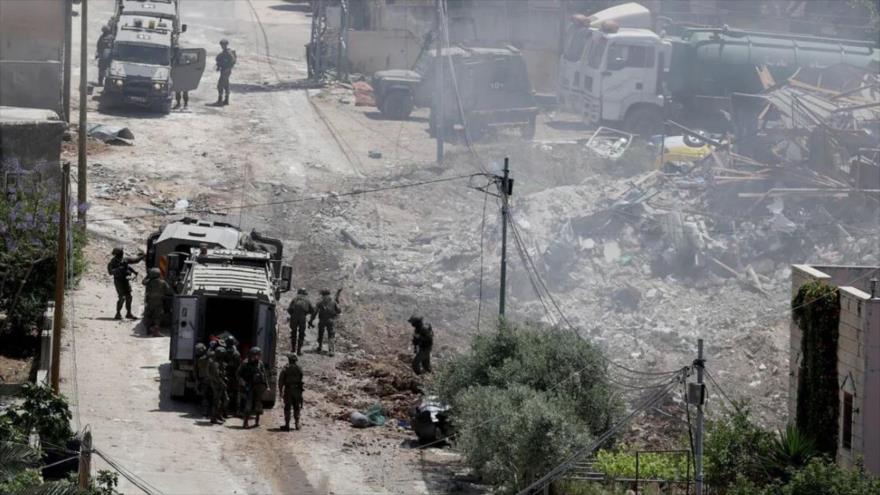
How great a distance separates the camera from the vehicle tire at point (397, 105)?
4388 centimetres

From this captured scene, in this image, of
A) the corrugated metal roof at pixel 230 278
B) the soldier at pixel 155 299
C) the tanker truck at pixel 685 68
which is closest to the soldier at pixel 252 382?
the corrugated metal roof at pixel 230 278

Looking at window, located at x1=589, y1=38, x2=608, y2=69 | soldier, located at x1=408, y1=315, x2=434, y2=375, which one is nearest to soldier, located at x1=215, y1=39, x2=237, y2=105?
window, located at x1=589, y1=38, x2=608, y2=69

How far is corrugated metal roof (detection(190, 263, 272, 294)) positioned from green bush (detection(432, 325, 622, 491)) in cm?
329

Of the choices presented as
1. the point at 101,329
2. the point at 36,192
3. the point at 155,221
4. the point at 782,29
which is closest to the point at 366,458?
the point at 101,329

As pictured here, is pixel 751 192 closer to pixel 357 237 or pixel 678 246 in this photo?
pixel 678 246

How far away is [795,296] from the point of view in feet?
75.9

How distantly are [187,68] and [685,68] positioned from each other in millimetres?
13464

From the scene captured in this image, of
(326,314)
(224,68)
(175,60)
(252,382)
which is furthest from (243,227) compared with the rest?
(252,382)

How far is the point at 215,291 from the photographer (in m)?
22.2

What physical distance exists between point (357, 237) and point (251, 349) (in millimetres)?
12967

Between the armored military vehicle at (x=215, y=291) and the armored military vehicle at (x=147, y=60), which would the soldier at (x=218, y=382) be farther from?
the armored military vehicle at (x=147, y=60)

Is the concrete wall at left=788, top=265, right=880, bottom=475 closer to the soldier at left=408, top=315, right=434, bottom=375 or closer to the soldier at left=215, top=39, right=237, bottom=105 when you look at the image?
the soldier at left=408, top=315, right=434, bottom=375

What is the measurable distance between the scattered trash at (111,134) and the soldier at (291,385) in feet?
56.1

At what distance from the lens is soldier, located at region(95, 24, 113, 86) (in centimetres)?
4110
